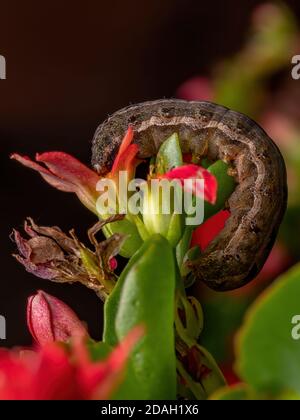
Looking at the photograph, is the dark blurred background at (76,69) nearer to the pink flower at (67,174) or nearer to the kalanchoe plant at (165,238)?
the kalanchoe plant at (165,238)

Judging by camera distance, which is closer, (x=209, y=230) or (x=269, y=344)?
(x=269, y=344)

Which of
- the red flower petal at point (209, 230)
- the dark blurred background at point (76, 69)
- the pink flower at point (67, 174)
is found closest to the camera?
the pink flower at point (67, 174)

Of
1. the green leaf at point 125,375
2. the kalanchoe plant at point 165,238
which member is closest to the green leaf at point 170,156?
the kalanchoe plant at point 165,238

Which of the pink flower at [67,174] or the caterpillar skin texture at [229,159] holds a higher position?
the caterpillar skin texture at [229,159]

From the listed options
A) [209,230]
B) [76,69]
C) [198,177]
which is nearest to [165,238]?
[198,177]

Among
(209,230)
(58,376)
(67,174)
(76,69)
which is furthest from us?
(76,69)

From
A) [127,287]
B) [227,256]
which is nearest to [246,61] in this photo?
[227,256]

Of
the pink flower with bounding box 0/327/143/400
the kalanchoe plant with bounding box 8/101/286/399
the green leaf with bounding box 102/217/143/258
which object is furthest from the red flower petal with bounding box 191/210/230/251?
the pink flower with bounding box 0/327/143/400

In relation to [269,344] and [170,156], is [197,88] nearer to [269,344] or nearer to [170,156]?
[170,156]
